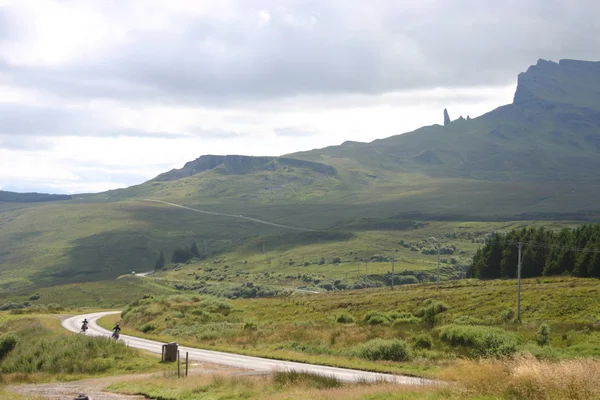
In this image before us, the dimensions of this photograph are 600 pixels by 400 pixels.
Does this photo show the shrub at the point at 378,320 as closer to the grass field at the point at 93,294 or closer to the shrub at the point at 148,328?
the shrub at the point at 148,328

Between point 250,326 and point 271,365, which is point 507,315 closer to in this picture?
point 250,326

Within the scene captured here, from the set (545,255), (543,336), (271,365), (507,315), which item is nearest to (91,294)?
(545,255)

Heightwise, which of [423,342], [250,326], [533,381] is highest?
[533,381]

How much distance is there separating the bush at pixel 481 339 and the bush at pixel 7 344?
35257 mm

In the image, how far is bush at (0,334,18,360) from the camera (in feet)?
157

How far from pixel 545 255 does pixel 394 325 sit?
197 ft

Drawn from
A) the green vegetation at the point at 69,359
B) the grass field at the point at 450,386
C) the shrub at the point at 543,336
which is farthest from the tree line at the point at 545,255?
the grass field at the point at 450,386

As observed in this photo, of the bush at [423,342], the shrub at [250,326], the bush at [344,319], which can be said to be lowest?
the bush at [344,319]

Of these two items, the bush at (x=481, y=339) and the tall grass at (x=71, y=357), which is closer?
the bush at (x=481, y=339)

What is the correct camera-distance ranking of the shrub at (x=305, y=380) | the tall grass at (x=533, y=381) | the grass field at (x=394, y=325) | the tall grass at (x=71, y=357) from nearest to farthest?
the tall grass at (x=533, y=381)
the shrub at (x=305, y=380)
the grass field at (x=394, y=325)
the tall grass at (x=71, y=357)

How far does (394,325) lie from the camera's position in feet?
164

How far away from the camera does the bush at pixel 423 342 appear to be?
3759 cm

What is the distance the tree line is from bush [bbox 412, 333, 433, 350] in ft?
162

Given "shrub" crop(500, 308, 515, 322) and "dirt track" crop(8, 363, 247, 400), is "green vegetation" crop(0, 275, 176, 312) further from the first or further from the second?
"dirt track" crop(8, 363, 247, 400)
